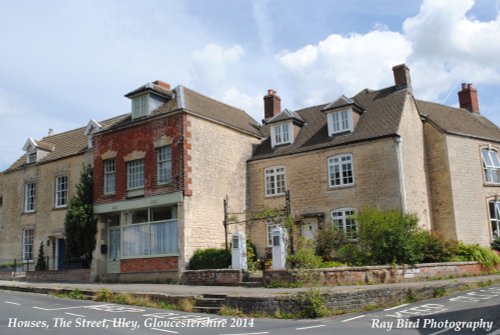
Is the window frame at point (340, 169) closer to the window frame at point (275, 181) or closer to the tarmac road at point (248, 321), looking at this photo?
the window frame at point (275, 181)

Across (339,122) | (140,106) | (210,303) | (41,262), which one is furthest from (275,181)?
(41,262)

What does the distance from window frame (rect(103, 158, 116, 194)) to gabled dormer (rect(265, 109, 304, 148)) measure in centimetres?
838

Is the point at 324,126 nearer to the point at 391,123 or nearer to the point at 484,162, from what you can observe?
the point at 391,123

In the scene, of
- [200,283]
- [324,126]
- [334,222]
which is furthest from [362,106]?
[200,283]

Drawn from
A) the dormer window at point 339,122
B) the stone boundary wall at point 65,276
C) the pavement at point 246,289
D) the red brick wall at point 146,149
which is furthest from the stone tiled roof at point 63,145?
the dormer window at point 339,122

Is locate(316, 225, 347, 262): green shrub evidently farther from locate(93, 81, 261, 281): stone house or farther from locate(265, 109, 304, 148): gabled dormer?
locate(265, 109, 304, 148): gabled dormer

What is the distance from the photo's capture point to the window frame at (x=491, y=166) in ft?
83.2

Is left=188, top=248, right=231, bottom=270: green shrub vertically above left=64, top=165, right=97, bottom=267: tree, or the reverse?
left=64, top=165, right=97, bottom=267: tree

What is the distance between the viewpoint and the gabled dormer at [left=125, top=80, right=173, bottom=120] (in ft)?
80.2

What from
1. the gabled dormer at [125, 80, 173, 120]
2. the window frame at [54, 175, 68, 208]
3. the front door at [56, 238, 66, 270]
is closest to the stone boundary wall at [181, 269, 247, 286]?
the gabled dormer at [125, 80, 173, 120]

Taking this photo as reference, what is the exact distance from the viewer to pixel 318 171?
80.3 ft

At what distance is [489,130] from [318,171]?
1027cm

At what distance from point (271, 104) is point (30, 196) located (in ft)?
52.0

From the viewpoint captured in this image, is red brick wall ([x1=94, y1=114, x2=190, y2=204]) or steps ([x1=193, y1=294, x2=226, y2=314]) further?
red brick wall ([x1=94, y1=114, x2=190, y2=204])
